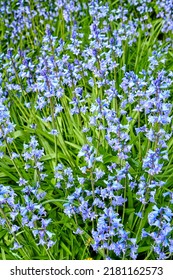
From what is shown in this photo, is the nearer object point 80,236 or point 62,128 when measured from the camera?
point 80,236

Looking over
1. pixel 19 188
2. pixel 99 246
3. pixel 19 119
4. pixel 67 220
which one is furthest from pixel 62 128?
pixel 99 246

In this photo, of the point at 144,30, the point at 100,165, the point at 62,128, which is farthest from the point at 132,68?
the point at 100,165

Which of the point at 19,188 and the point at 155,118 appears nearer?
the point at 155,118

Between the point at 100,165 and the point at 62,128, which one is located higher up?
the point at 62,128

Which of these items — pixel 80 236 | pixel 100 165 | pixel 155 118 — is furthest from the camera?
pixel 100 165

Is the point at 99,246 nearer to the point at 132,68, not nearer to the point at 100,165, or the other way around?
the point at 100,165
